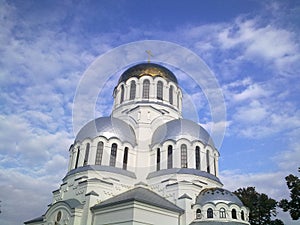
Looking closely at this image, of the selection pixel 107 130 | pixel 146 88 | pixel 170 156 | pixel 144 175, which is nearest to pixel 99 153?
pixel 107 130

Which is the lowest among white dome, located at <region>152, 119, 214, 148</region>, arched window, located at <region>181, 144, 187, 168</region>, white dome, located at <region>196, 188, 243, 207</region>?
white dome, located at <region>196, 188, 243, 207</region>

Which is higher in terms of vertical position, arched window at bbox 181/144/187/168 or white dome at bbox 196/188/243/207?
arched window at bbox 181/144/187/168

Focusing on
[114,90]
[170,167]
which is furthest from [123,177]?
[114,90]

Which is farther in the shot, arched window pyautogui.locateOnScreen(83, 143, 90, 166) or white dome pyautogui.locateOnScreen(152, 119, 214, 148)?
white dome pyautogui.locateOnScreen(152, 119, 214, 148)

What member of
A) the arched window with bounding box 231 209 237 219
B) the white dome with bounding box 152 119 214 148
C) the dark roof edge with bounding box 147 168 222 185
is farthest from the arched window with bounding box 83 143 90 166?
the arched window with bounding box 231 209 237 219

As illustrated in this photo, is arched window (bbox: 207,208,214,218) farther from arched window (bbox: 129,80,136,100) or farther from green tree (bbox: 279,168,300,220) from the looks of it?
arched window (bbox: 129,80,136,100)

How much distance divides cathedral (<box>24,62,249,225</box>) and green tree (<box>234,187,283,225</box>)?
5.04 m

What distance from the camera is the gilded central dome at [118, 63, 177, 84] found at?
27745 millimetres

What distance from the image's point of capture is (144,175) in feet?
71.8

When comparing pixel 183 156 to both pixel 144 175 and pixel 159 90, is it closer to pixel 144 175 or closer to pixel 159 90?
pixel 144 175

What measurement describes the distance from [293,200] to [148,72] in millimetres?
16077

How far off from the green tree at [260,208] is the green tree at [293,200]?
11.9 feet

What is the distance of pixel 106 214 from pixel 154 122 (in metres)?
9.77

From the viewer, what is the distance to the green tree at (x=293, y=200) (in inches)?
776
